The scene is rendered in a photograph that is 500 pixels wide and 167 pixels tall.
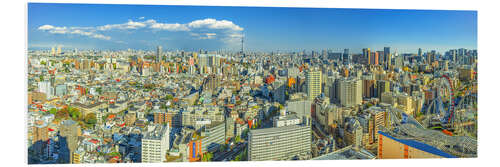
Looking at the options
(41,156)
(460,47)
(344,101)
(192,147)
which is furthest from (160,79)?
(460,47)

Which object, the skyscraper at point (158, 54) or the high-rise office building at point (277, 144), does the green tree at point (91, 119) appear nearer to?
the skyscraper at point (158, 54)

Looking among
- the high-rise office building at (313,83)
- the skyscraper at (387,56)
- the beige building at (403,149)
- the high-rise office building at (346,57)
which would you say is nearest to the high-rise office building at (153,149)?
the high-rise office building at (313,83)

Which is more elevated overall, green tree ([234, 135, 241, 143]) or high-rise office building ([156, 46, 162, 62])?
high-rise office building ([156, 46, 162, 62])

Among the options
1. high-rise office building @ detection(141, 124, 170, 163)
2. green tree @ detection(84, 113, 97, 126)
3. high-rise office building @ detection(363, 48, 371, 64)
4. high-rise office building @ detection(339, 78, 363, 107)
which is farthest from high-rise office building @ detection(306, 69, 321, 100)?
green tree @ detection(84, 113, 97, 126)

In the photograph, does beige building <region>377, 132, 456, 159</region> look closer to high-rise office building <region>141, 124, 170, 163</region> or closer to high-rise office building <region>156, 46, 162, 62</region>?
high-rise office building <region>141, 124, 170, 163</region>

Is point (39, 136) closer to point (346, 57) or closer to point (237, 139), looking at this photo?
point (237, 139)
